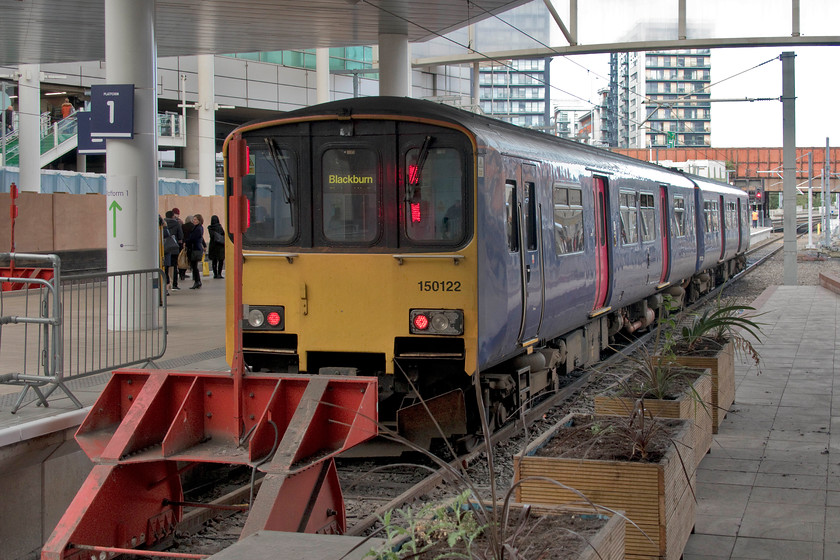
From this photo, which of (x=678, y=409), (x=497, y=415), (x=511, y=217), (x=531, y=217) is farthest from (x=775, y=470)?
(x=531, y=217)

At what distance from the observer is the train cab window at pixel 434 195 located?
8102 millimetres

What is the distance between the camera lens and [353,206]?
843 centimetres

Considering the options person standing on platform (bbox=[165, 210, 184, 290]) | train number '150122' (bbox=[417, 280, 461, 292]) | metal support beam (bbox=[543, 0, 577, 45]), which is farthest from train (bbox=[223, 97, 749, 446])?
metal support beam (bbox=[543, 0, 577, 45])

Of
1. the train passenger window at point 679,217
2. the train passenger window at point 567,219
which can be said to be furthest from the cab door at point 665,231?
the train passenger window at point 567,219

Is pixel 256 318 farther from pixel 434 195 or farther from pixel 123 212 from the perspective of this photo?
pixel 123 212

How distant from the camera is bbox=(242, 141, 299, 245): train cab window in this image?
8.57m

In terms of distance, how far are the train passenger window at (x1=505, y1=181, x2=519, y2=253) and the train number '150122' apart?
1.02 metres

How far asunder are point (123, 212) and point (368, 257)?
21.9 ft

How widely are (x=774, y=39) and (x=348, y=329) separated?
1832 cm

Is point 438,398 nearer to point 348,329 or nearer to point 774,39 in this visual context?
point 348,329

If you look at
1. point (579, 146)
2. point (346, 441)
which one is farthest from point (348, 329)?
point (579, 146)

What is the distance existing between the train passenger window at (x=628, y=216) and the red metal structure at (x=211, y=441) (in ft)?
27.1

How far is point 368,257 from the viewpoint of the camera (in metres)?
8.21

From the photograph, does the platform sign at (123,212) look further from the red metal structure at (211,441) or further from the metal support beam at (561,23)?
the metal support beam at (561,23)
